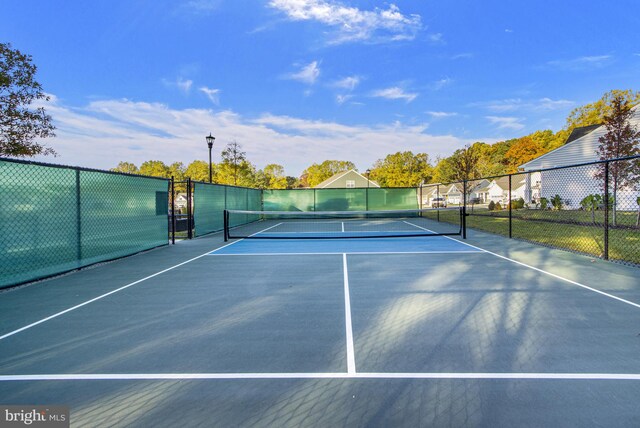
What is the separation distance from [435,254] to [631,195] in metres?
19.0

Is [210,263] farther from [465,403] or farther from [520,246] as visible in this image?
[520,246]

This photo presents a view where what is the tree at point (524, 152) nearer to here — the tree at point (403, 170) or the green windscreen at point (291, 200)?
the tree at point (403, 170)

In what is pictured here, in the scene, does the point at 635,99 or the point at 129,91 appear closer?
the point at 129,91

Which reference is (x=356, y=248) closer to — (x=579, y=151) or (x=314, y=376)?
(x=314, y=376)

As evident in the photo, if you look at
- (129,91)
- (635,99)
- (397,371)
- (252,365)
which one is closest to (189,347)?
(252,365)

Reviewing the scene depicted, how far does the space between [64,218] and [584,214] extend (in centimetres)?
2284

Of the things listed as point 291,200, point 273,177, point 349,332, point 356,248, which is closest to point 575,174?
point 291,200

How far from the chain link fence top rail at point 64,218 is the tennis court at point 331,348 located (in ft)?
1.93

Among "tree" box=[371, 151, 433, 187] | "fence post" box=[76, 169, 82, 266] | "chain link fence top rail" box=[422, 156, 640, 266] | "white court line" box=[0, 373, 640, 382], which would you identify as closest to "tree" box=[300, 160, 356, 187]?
"tree" box=[371, 151, 433, 187]

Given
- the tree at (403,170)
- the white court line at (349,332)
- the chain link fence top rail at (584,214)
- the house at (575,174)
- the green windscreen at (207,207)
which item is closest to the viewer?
the white court line at (349,332)

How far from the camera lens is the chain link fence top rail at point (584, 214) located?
8.38m

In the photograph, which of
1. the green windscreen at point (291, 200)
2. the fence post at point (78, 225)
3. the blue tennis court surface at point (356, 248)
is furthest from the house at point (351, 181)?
the fence post at point (78, 225)

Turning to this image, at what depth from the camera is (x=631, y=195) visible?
1905cm

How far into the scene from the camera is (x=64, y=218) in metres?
6.32
